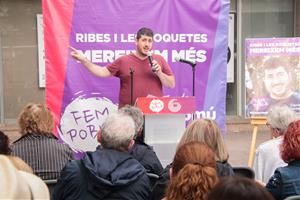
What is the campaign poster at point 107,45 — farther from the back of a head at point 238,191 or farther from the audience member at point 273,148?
the back of a head at point 238,191

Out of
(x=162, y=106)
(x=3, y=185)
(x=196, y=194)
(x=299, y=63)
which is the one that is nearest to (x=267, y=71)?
(x=299, y=63)

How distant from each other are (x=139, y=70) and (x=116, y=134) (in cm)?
260

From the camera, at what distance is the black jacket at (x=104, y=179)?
3.19 metres

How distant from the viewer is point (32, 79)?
10.8 m

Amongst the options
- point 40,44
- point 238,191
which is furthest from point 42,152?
point 40,44

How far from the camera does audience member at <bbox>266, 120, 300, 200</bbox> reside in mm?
3318

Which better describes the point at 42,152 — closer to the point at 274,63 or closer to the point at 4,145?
the point at 4,145

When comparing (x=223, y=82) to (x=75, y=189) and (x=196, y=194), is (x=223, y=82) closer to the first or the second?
(x=75, y=189)

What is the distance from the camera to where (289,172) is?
3.36 meters

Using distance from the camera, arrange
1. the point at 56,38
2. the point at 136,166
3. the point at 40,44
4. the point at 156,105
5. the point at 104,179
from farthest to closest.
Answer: the point at 40,44 → the point at 56,38 → the point at 156,105 → the point at 136,166 → the point at 104,179

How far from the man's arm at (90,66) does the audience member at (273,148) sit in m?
2.24

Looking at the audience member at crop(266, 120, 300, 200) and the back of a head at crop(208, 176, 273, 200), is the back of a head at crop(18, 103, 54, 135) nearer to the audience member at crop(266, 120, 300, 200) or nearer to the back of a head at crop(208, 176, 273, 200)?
the audience member at crop(266, 120, 300, 200)

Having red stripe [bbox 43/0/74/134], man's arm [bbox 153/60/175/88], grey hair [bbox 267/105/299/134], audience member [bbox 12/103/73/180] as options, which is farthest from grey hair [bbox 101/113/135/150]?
red stripe [bbox 43/0/74/134]

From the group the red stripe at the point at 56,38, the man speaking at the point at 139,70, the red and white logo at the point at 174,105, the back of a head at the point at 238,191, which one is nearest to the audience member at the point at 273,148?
the red and white logo at the point at 174,105
